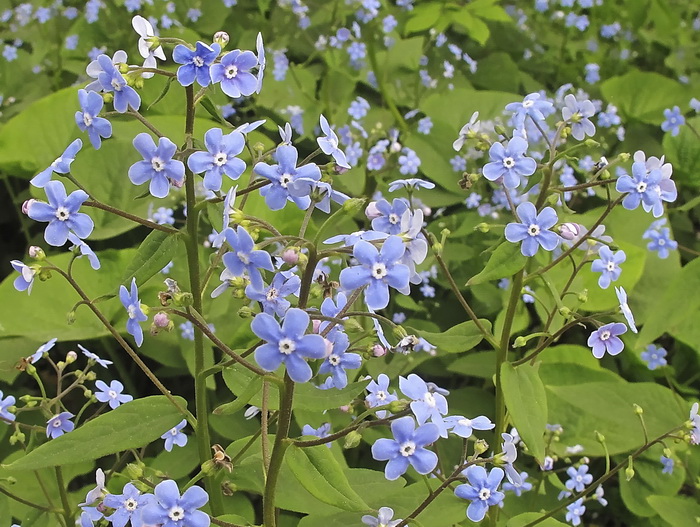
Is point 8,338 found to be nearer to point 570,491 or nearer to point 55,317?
point 55,317

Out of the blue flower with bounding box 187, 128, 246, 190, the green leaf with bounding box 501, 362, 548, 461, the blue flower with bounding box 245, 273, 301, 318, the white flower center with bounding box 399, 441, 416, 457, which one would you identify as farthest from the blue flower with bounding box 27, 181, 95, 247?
the green leaf with bounding box 501, 362, 548, 461

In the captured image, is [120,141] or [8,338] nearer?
[8,338]

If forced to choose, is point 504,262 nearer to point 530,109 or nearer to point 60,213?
point 530,109

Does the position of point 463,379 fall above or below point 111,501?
below

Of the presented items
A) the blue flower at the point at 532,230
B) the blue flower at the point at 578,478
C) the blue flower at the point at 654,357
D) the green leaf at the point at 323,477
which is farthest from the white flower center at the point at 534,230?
the blue flower at the point at 654,357

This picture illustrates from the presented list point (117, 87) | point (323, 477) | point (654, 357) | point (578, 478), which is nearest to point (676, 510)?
point (578, 478)

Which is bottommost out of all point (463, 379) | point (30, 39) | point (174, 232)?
point (463, 379)

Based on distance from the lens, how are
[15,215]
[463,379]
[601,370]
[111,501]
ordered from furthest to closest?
[15,215]
[463,379]
[601,370]
[111,501]

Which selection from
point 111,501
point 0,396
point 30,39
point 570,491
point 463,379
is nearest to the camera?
point 111,501

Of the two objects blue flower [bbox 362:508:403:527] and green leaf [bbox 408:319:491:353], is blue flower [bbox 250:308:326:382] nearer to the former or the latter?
blue flower [bbox 362:508:403:527]

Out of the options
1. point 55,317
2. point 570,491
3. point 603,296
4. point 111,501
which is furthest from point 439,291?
point 111,501
